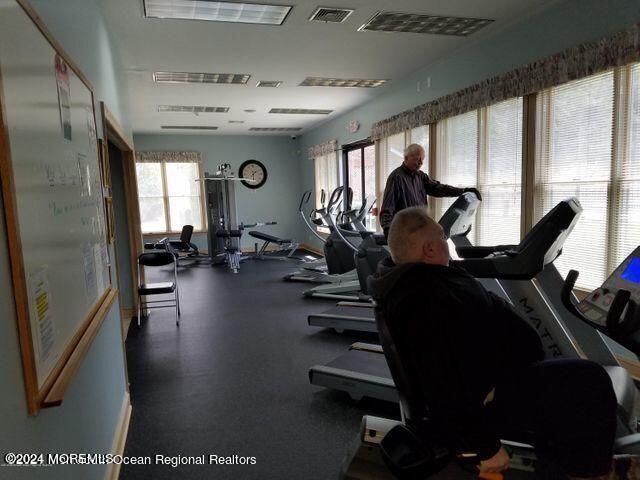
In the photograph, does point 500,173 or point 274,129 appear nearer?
point 500,173

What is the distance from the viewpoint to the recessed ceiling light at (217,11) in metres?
3.17

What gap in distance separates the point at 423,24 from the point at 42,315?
3.68m

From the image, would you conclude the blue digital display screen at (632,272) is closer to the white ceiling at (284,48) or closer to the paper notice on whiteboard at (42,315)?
→ the paper notice on whiteboard at (42,315)

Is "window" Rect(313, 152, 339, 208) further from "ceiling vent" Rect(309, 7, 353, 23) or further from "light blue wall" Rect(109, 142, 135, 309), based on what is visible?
"ceiling vent" Rect(309, 7, 353, 23)

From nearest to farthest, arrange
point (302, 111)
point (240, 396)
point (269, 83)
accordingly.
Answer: point (240, 396) → point (269, 83) → point (302, 111)

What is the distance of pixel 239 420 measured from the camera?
2.53 meters

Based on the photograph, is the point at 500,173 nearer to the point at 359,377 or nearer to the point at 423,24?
the point at 423,24

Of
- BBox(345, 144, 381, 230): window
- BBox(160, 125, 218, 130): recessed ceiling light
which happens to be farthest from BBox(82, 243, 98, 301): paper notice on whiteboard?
BBox(160, 125, 218, 130): recessed ceiling light

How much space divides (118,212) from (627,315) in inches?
175

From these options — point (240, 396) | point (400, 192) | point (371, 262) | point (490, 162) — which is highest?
point (490, 162)

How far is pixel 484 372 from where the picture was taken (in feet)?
4.54

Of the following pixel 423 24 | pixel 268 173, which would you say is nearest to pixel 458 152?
pixel 423 24

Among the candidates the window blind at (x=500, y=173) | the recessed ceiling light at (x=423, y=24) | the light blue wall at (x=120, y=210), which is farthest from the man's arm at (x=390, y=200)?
the light blue wall at (x=120, y=210)

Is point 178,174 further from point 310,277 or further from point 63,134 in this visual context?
point 63,134
